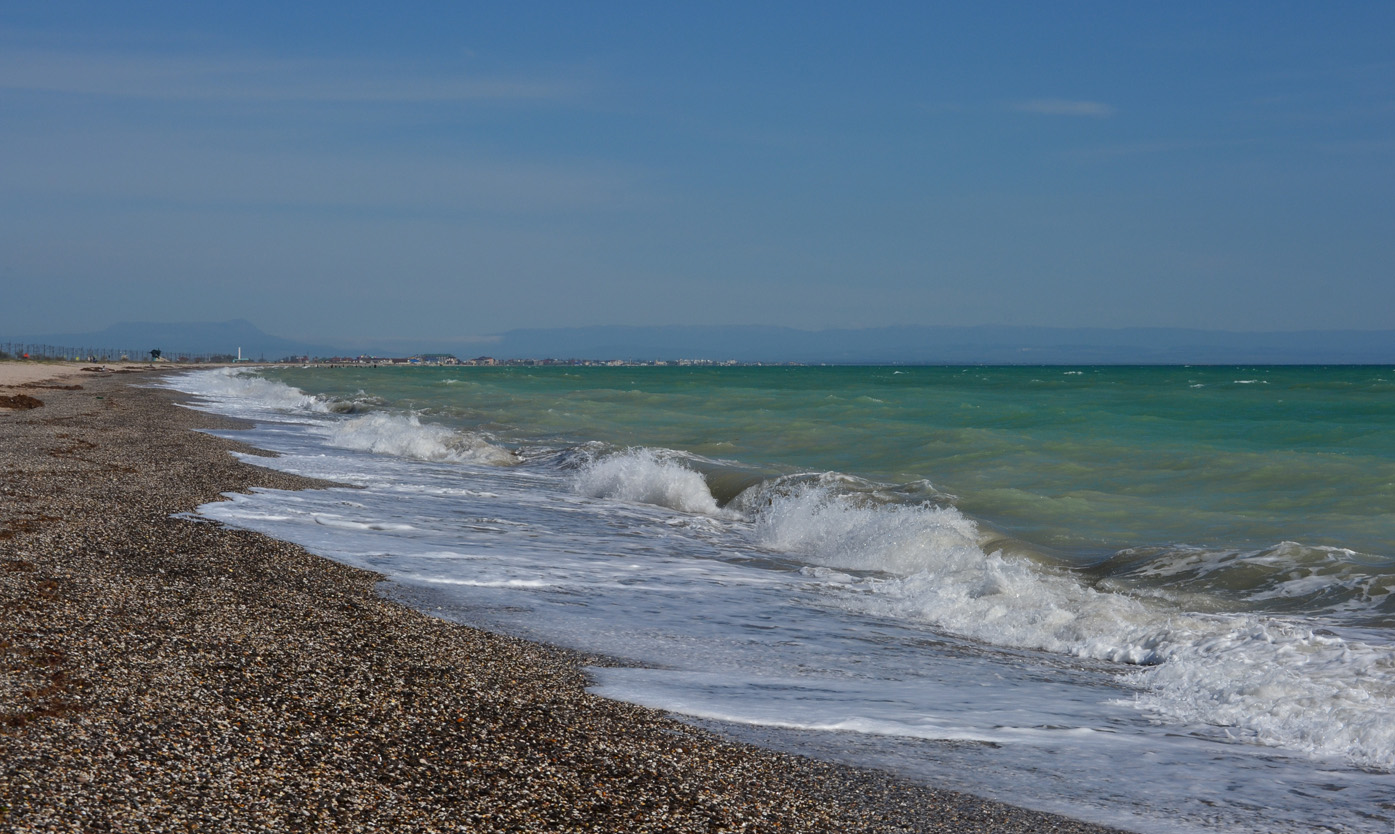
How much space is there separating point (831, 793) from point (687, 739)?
2.58 feet

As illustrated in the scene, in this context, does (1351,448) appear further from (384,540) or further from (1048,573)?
(384,540)

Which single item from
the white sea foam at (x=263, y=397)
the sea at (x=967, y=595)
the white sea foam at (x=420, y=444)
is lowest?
the sea at (x=967, y=595)

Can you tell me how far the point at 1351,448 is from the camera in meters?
21.6

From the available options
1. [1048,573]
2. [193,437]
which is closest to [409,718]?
[1048,573]

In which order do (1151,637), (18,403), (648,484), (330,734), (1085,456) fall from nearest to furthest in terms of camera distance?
(330,734), (1151,637), (648,484), (1085,456), (18,403)

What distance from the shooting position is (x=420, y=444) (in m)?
20.4

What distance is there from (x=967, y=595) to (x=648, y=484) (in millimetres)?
7299

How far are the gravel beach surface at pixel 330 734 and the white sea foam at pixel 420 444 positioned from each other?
491 inches

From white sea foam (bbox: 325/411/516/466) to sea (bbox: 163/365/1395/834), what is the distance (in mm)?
137

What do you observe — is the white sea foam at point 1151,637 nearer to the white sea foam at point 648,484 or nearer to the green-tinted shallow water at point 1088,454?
the green-tinted shallow water at point 1088,454

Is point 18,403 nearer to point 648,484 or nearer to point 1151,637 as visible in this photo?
point 648,484

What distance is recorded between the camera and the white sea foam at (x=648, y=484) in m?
14.5

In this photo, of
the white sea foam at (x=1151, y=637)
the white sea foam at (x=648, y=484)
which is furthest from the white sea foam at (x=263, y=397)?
the white sea foam at (x=1151, y=637)

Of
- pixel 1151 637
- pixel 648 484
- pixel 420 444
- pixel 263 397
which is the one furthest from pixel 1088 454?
pixel 263 397
